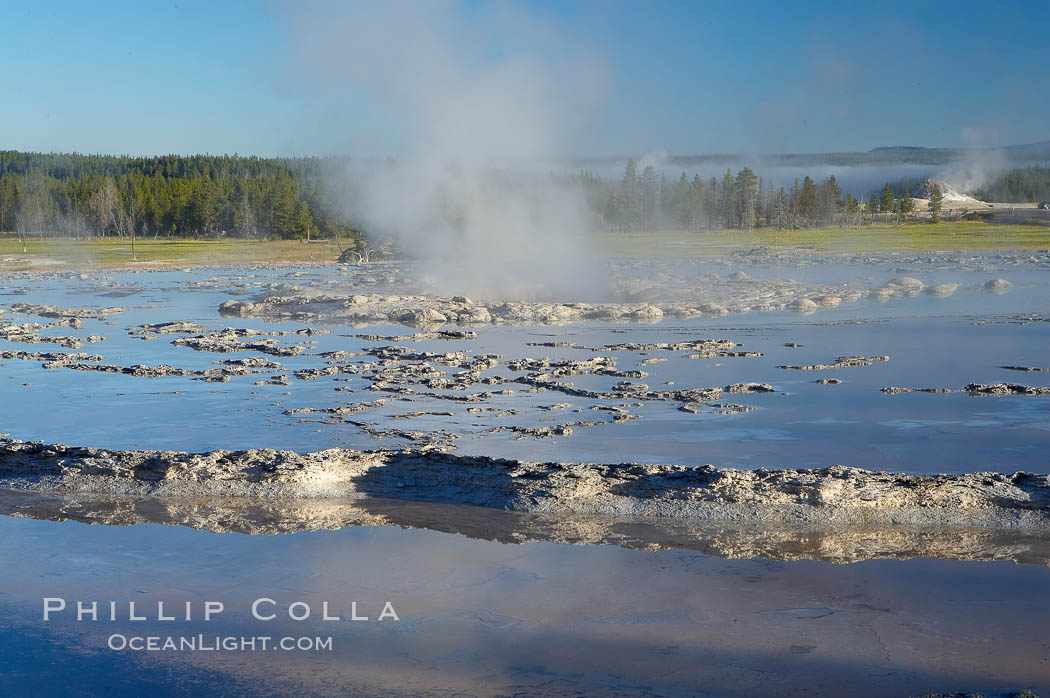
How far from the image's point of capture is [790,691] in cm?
441

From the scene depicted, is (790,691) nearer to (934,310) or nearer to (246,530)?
(246,530)

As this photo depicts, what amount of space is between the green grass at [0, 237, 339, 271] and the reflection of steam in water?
152ft

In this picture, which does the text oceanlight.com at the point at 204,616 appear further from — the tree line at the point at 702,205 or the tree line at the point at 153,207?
the tree line at the point at 702,205

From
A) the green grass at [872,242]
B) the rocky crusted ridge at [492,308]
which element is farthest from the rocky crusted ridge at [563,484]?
the green grass at [872,242]

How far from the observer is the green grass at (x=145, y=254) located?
52.4m

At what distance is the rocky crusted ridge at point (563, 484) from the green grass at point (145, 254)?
149ft

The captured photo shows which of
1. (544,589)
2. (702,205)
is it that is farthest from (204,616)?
(702,205)

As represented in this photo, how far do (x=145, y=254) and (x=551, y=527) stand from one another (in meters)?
57.9

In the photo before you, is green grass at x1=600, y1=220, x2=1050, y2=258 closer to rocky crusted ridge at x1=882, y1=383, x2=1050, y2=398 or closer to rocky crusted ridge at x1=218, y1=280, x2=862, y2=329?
rocky crusted ridge at x1=218, y1=280, x2=862, y2=329

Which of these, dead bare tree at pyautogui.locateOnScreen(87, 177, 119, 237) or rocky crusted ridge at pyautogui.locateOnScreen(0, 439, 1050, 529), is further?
dead bare tree at pyautogui.locateOnScreen(87, 177, 119, 237)

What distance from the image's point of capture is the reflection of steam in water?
6150 millimetres

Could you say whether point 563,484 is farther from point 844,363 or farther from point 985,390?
point 844,363

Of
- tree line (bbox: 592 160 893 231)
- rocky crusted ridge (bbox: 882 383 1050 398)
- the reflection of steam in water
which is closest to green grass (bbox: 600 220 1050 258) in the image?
tree line (bbox: 592 160 893 231)

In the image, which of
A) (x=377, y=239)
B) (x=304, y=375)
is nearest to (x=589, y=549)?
(x=304, y=375)
